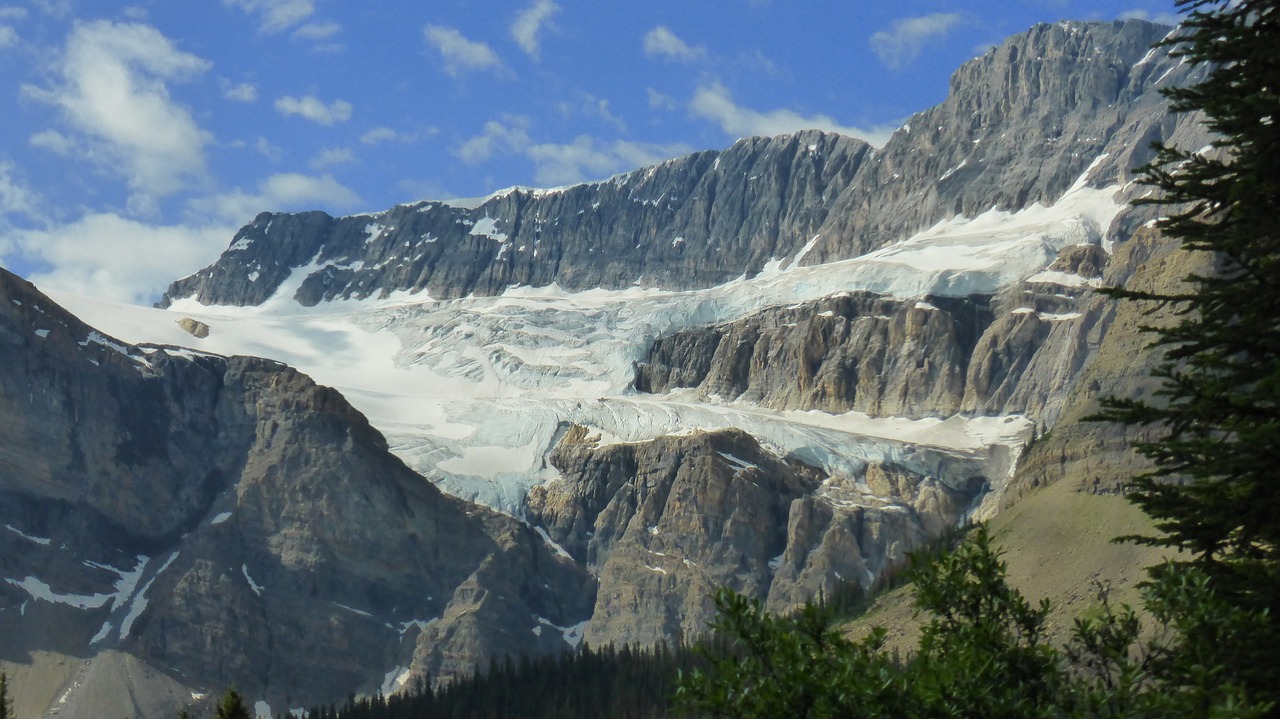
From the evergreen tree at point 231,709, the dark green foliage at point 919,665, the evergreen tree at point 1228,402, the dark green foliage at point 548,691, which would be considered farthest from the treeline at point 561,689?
the dark green foliage at point 919,665

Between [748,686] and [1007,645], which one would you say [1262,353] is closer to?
[1007,645]

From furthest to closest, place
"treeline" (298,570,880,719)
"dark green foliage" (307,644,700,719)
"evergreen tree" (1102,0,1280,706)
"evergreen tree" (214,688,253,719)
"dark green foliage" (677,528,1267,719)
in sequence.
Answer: "dark green foliage" (307,644,700,719), "treeline" (298,570,880,719), "evergreen tree" (214,688,253,719), "evergreen tree" (1102,0,1280,706), "dark green foliage" (677,528,1267,719)

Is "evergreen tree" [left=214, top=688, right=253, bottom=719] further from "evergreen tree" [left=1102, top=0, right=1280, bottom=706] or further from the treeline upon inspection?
the treeline

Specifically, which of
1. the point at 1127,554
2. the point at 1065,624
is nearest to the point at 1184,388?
the point at 1065,624

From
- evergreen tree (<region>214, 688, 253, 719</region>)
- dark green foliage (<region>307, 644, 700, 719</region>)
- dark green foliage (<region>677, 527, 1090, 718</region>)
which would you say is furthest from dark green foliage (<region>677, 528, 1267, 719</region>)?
dark green foliage (<region>307, 644, 700, 719</region>)

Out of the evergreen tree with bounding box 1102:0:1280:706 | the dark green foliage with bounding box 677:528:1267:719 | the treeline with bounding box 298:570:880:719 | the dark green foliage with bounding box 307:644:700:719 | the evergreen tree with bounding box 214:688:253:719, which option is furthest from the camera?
the dark green foliage with bounding box 307:644:700:719

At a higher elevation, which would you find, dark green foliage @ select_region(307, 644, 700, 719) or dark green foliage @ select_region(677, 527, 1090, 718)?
dark green foliage @ select_region(677, 527, 1090, 718)

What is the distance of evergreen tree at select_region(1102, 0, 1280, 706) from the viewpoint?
15.0 meters

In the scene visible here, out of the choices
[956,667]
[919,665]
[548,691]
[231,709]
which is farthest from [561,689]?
[956,667]

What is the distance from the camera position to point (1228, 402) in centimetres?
1625

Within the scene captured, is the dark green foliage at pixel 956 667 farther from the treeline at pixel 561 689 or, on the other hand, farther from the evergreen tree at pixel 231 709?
the treeline at pixel 561 689

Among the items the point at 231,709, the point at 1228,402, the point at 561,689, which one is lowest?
the point at 561,689

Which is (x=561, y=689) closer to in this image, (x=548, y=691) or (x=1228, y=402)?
(x=548, y=691)

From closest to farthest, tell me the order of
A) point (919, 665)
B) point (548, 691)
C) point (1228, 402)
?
point (919, 665) → point (1228, 402) → point (548, 691)
